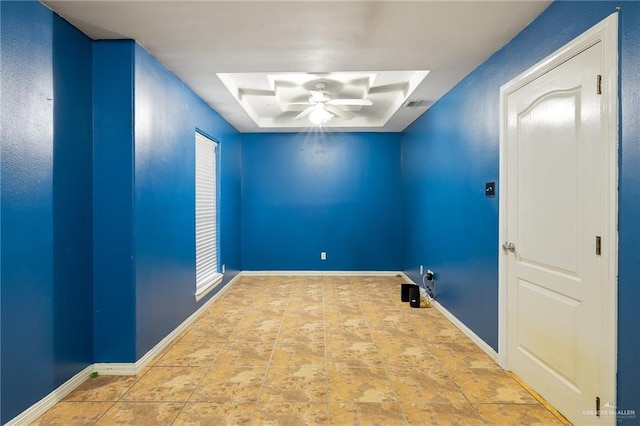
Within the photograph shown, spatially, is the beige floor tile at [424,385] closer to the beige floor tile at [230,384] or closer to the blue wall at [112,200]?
the beige floor tile at [230,384]

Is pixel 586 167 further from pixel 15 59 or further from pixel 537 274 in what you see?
pixel 15 59

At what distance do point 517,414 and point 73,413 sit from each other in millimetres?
2769

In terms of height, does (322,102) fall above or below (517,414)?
above

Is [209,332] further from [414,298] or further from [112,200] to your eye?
[414,298]

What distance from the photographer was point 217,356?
9.09 ft

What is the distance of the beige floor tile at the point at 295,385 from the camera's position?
7.07ft

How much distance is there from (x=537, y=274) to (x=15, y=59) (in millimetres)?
3465

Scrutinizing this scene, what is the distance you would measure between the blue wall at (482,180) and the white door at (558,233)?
0.13m

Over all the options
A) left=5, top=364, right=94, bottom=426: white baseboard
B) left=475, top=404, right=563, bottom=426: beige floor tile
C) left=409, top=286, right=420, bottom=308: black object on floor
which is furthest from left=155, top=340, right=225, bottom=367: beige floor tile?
left=409, top=286, right=420, bottom=308: black object on floor

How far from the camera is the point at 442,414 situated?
1987 mm

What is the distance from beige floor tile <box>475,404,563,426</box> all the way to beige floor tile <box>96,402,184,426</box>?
194 cm

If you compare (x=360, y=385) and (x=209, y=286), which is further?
(x=209, y=286)

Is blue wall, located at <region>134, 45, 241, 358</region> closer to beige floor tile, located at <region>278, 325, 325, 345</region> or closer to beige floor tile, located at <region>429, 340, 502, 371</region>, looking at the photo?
beige floor tile, located at <region>278, 325, 325, 345</region>

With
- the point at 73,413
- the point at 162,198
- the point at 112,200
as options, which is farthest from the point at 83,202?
the point at 73,413
